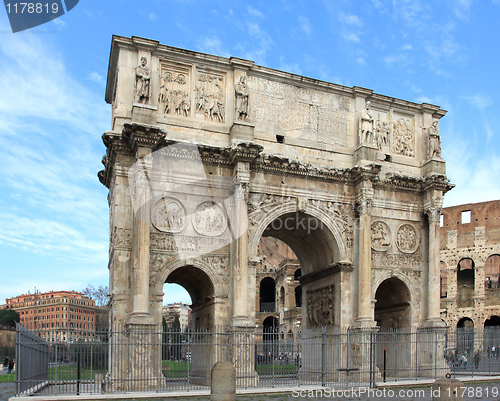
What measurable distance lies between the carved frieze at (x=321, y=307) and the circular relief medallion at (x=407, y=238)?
3.03 meters

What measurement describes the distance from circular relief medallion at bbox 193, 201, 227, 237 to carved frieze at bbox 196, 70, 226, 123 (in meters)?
2.87

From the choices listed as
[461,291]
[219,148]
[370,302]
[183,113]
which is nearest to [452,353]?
[370,302]

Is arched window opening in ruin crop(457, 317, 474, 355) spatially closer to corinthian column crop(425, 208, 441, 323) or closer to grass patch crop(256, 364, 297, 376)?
corinthian column crop(425, 208, 441, 323)

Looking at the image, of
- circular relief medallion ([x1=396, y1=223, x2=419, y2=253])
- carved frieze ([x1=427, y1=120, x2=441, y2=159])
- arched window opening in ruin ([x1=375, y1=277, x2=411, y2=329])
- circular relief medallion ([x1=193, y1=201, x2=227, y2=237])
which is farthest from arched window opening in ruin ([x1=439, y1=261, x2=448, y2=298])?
circular relief medallion ([x1=193, y1=201, x2=227, y2=237])

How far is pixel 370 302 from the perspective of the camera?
18.1 metres

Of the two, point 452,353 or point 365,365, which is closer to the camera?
point 365,365

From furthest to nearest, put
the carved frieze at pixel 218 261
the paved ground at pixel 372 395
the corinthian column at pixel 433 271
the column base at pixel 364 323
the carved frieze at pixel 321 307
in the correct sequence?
the corinthian column at pixel 433 271, the carved frieze at pixel 321 307, the column base at pixel 364 323, the carved frieze at pixel 218 261, the paved ground at pixel 372 395

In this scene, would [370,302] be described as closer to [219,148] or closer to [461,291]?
[219,148]

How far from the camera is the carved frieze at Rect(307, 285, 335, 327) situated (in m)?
19.0

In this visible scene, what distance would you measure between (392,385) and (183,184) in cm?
833

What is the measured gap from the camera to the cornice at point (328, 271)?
1847cm

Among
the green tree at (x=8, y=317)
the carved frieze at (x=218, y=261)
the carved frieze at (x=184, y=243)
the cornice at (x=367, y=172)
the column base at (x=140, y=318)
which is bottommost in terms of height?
the green tree at (x=8, y=317)

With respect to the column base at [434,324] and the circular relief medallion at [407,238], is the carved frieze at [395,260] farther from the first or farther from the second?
the column base at [434,324]

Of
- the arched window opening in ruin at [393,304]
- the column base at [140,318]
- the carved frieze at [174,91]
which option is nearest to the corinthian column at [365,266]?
the arched window opening in ruin at [393,304]
